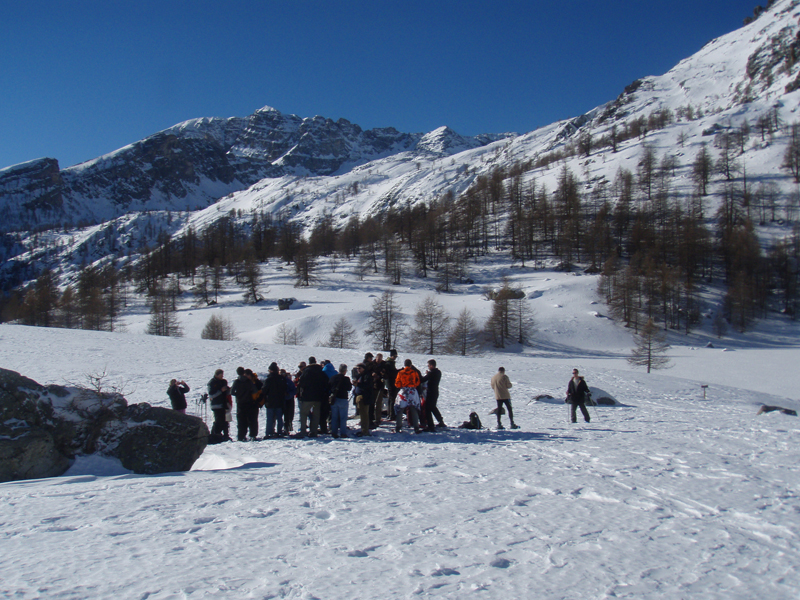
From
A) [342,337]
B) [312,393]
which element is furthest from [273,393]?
[342,337]

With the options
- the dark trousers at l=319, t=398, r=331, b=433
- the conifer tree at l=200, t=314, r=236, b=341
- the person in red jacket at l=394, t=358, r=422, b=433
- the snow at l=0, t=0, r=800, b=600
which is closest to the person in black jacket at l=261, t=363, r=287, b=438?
the snow at l=0, t=0, r=800, b=600

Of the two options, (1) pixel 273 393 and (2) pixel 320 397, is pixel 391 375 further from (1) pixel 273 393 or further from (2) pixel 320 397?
(1) pixel 273 393

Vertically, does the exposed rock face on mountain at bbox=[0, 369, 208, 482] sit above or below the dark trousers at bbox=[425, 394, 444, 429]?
above

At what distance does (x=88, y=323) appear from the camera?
196 feet

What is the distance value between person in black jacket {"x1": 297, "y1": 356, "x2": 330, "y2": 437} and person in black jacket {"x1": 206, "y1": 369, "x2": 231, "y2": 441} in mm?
2312

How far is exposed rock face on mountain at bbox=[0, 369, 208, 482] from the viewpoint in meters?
7.72

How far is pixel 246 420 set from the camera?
12023 millimetres

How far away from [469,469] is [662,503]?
2875mm

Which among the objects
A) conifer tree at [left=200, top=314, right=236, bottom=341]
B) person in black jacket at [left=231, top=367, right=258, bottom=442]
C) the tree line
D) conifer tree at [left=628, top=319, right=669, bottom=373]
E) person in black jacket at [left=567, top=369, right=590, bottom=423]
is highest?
the tree line

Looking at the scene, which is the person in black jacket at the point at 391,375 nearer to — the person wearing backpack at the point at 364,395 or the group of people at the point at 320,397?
the group of people at the point at 320,397

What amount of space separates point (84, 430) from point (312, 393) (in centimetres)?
497

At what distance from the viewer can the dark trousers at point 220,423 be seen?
12.1 m

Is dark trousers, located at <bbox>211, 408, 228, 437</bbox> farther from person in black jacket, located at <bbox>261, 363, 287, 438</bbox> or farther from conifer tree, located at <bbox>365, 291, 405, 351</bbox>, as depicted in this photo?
conifer tree, located at <bbox>365, 291, 405, 351</bbox>

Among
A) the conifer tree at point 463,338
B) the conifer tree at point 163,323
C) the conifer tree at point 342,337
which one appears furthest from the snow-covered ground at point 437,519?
the conifer tree at point 163,323
